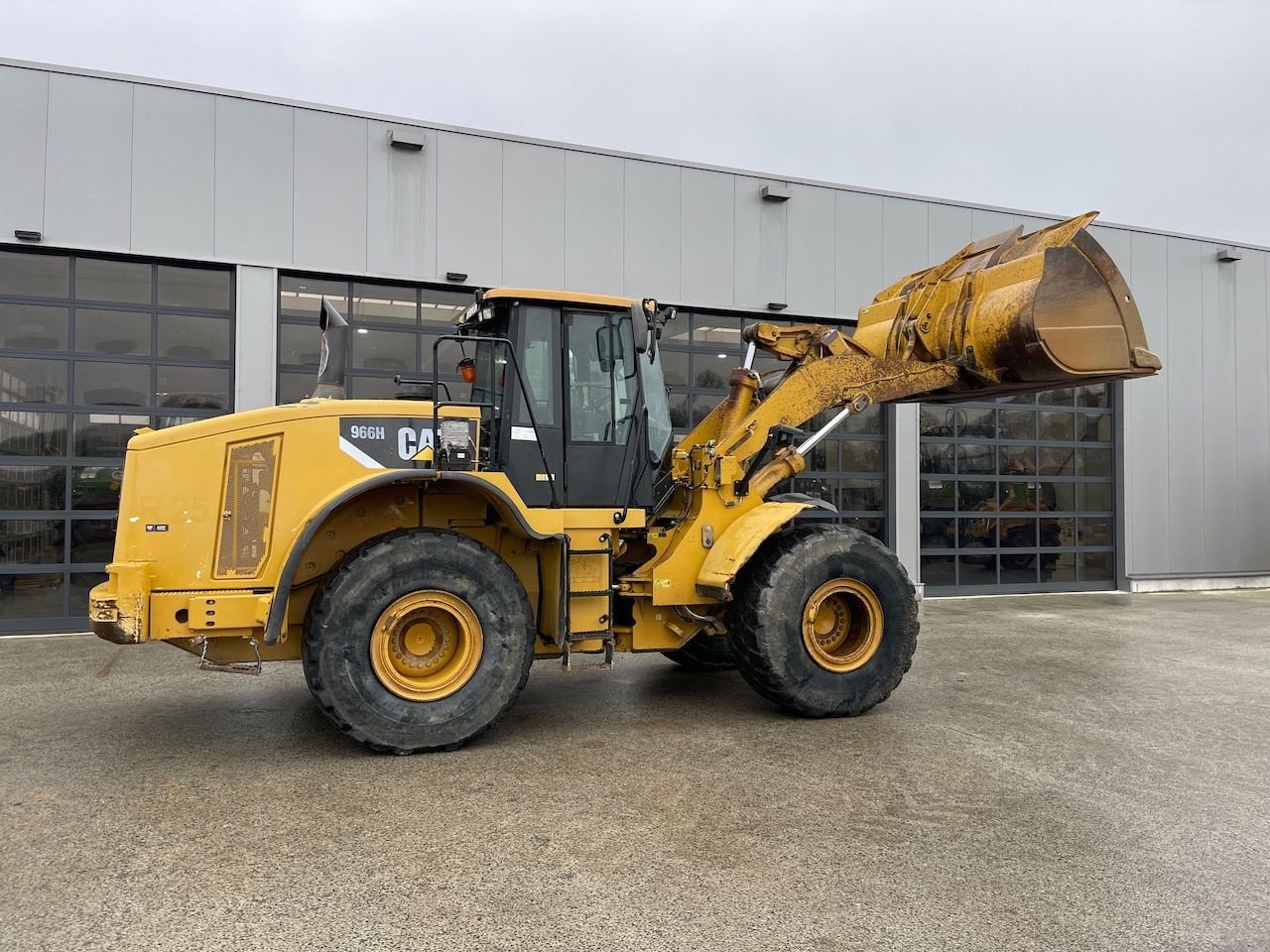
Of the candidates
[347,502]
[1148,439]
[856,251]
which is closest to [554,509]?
[347,502]

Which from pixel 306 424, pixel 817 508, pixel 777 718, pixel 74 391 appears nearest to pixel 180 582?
pixel 306 424

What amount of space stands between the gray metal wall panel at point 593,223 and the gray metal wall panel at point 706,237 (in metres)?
0.94

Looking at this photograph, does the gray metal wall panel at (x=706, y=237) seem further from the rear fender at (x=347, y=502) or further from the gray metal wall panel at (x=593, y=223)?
the rear fender at (x=347, y=502)

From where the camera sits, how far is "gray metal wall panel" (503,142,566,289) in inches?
416

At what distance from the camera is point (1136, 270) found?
1390 centimetres

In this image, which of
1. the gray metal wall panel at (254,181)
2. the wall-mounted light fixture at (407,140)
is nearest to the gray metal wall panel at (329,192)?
the gray metal wall panel at (254,181)

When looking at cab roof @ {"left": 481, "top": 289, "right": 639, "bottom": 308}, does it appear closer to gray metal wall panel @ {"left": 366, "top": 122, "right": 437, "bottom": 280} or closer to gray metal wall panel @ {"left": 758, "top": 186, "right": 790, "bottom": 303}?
gray metal wall panel @ {"left": 366, "top": 122, "right": 437, "bottom": 280}

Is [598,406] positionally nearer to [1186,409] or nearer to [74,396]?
[74,396]

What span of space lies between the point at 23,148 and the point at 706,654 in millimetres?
8954

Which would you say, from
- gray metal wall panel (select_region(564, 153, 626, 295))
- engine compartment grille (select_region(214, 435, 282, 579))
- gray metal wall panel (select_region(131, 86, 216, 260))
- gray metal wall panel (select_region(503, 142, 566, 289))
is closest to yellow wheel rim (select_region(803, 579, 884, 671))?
engine compartment grille (select_region(214, 435, 282, 579))

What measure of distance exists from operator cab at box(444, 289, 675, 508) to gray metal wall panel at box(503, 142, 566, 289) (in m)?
5.11

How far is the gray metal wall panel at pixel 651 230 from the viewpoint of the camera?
11.1 meters

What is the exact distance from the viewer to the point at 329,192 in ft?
32.4

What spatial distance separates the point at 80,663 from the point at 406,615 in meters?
4.64
